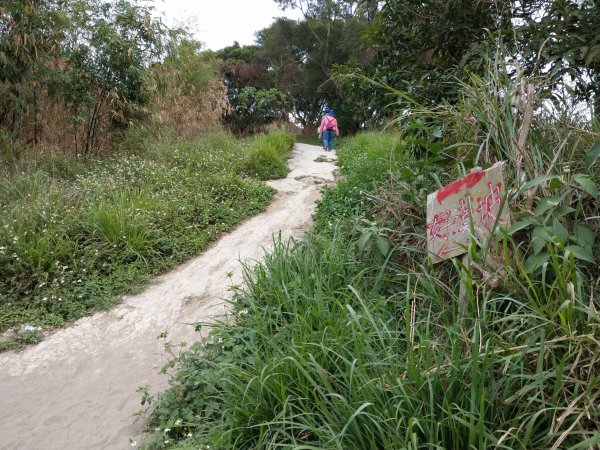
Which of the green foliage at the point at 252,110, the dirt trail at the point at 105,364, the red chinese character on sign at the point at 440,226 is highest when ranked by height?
the green foliage at the point at 252,110

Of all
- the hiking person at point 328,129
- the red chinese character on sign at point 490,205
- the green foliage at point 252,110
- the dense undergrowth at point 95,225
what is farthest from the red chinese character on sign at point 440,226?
the green foliage at point 252,110

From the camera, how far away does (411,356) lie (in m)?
1.86

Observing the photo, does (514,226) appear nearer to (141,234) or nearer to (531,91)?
(531,91)

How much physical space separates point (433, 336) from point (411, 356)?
50 centimetres

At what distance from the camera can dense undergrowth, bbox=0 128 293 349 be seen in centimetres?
419

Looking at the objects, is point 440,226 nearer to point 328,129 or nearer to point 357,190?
point 357,190

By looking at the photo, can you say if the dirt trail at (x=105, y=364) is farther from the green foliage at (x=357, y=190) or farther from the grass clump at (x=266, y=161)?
the grass clump at (x=266, y=161)

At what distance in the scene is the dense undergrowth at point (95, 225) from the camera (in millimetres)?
4191

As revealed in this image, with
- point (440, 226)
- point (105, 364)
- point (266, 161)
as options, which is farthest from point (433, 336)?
point (266, 161)

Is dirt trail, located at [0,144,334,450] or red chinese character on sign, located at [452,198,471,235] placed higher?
red chinese character on sign, located at [452,198,471,235]

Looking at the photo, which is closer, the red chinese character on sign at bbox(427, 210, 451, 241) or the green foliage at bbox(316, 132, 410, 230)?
the red chinese character on sign at bbox(427, 210, 451, 241)

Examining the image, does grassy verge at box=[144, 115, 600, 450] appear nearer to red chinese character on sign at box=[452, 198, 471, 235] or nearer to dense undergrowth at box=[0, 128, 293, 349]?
red chinese character on sign at box=[452, 198, 471, 235]

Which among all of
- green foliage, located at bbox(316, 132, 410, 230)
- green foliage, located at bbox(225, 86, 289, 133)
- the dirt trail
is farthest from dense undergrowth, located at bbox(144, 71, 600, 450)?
green foliage, located at bbox(225, 86, 289, 133)

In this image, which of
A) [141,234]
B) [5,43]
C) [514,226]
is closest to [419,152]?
[514,226]
